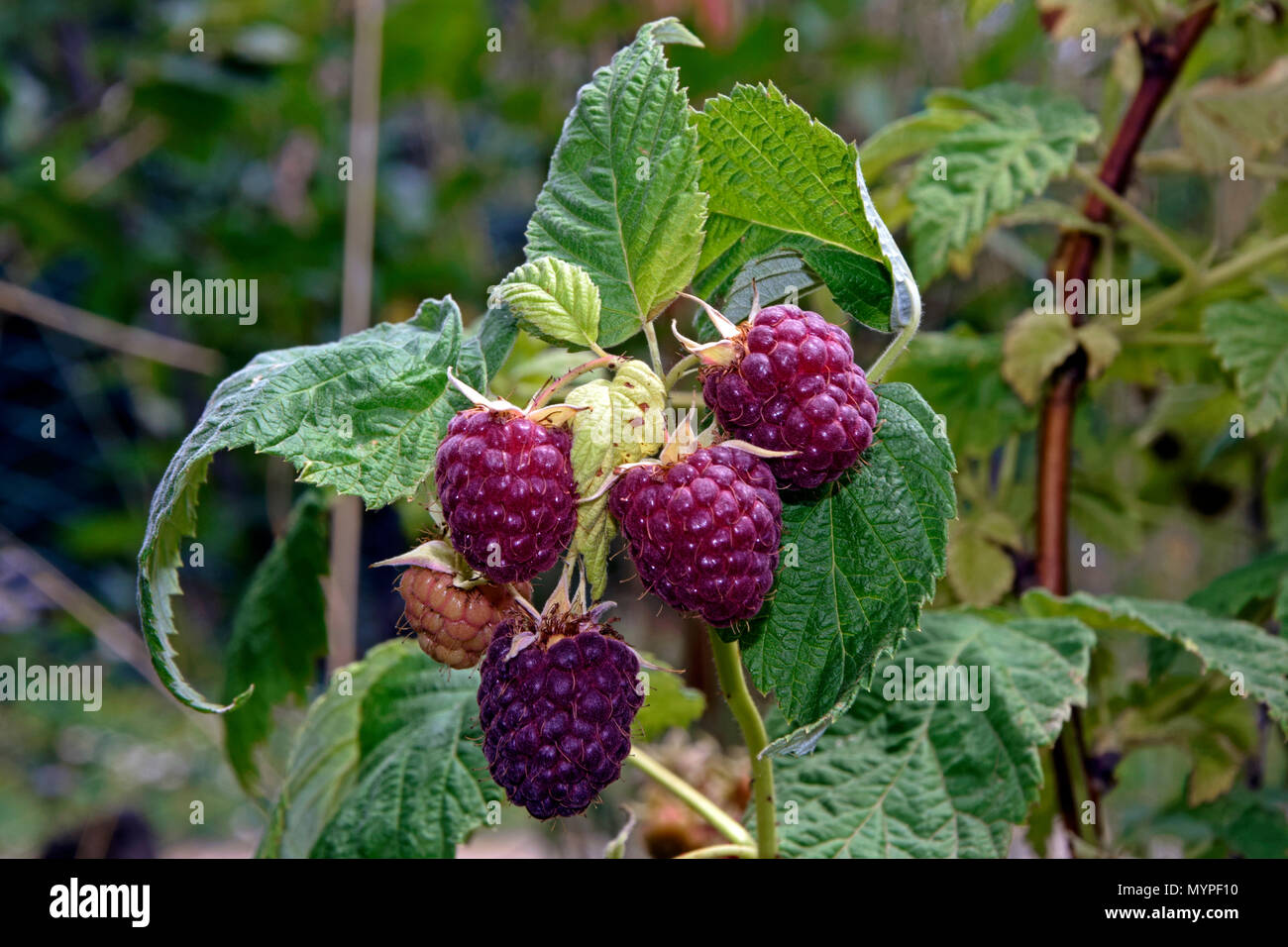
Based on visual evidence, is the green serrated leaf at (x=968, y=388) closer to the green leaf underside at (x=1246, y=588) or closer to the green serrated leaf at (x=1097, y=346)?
the green serrated leaf at (x=1097, y=346)

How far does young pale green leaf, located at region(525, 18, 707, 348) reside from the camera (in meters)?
0.46

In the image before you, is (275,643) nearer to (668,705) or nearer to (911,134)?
(668,705)

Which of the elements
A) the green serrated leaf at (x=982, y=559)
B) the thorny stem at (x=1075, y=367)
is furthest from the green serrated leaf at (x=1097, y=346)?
the green serrated leaf at (x=982, y=559)

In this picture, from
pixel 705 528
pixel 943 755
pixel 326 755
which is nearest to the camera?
pixel 705 528

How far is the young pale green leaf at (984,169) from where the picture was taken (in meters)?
0.75

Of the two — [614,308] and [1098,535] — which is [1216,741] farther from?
[614,308]

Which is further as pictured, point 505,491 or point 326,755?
point 326,755

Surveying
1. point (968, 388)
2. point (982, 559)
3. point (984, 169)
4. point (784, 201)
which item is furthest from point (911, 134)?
point (784, 201)

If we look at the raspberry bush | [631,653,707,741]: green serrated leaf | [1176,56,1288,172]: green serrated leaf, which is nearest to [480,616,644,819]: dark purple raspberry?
the raspberry bush

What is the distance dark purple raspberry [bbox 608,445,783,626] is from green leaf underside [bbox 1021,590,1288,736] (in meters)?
0.35

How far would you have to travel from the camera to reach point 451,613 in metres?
0.47

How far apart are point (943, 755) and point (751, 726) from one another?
0.17m
